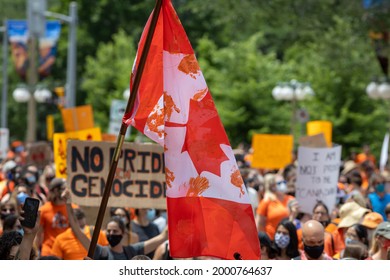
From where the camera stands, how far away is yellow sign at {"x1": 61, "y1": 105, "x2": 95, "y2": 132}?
54.3 feet

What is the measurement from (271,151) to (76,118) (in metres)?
4.72

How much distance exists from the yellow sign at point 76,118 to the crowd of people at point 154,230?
3.11 m

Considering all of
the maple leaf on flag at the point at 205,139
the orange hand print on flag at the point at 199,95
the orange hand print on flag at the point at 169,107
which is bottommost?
the maple leaf on flag at the point at 205,139

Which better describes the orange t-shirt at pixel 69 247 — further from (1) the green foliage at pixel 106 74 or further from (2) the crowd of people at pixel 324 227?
(1) the green foliage at pixel 106 74

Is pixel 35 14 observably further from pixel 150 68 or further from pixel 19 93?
pixel 150 68

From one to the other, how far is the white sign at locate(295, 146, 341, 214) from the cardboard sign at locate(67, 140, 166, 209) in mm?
1785

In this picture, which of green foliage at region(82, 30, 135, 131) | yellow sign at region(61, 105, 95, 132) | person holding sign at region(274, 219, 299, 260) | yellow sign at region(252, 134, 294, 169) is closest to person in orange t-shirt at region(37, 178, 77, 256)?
person holding sign at region(274, 219, 299, 260)

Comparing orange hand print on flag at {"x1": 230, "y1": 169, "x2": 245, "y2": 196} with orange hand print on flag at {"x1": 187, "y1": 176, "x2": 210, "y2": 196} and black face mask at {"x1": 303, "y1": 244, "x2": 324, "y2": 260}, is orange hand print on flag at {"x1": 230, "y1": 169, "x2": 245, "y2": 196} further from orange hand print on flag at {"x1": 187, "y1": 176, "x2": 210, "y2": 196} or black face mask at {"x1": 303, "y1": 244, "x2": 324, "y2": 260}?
black face mask at {"x1": 303, "y1": 244, "x2": 324, "y2": 260}

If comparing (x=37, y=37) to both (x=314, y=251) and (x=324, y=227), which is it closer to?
(x=324, y=227)

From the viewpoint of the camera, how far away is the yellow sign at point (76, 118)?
54.3 feet

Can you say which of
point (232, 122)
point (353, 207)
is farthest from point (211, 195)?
point (232, 122)

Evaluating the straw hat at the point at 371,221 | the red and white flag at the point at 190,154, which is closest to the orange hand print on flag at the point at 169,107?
the red and white flag at the point at 190,154

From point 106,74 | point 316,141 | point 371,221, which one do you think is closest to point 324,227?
point 371,221

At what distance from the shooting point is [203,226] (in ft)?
20.6
